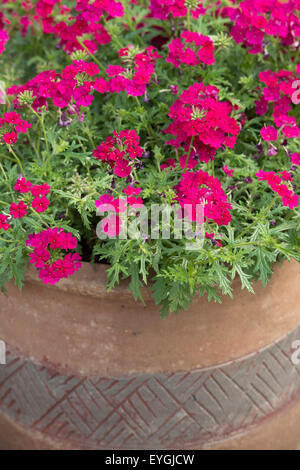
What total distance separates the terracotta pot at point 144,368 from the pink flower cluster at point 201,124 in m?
0.36

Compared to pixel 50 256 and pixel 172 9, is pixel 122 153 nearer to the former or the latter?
pixel 50 256

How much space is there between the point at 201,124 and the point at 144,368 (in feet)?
2.11

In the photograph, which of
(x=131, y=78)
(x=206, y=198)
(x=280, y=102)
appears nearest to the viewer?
(x=206, y=198)

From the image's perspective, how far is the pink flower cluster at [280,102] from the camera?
1.44 m

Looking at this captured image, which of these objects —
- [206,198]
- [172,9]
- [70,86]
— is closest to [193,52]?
[172,9]

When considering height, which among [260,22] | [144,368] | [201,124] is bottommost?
[144,368]

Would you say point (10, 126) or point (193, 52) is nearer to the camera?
point (10, 126)

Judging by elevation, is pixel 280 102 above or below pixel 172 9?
below

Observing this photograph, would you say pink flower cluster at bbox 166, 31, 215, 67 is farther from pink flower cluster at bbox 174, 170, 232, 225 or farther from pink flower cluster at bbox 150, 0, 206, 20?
pink flower cluster at bbox 174, 170, 232, 225

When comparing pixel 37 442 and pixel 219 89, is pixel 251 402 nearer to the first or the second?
pixel 37 442

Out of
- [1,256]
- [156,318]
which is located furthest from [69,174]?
[156,318]

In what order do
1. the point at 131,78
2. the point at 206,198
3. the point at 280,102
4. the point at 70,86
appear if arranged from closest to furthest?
the point at 206,198 → the point at 70,86 → the point at 131,78 → the point at 280,102

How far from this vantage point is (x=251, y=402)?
5.08ft

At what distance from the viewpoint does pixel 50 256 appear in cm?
126
